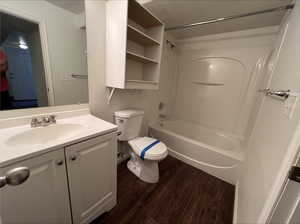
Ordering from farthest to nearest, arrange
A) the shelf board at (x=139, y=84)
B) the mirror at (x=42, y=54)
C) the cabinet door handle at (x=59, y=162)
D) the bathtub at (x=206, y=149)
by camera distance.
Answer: the bathtub at (x=206, y=149) → the shelf board at (x=139, y=84) → the mirror at (x=42, y=54) → the cabinet door handle at (x=59, y=162)

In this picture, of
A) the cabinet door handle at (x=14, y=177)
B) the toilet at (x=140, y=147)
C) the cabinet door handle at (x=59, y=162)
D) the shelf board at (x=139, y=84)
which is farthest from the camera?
the toilet at (x=140, y=147)

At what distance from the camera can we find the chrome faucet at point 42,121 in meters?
0.90

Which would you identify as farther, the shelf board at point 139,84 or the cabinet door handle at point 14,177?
the shelf board at point 139,84

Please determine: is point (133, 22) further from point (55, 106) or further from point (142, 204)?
point (142, 204)

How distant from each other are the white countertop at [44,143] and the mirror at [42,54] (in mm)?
176

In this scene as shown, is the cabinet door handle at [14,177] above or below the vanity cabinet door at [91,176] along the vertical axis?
above

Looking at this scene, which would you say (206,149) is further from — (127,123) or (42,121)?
(42,121)

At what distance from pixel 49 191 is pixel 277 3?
2510 millimetres

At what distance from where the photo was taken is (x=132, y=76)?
1.60 metres

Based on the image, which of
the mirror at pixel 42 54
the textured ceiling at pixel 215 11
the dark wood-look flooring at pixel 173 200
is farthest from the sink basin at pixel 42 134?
the textured ceiling at pixel 215 11

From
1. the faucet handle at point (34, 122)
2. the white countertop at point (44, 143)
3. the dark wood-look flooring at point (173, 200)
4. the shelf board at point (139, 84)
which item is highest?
the shelf board at point (139, 84)

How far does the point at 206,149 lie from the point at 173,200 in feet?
2.48

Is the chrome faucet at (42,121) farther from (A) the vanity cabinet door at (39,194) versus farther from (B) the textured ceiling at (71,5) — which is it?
(B) the textured ceiling at (71,5)

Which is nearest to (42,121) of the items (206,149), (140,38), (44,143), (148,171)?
(44,143)
